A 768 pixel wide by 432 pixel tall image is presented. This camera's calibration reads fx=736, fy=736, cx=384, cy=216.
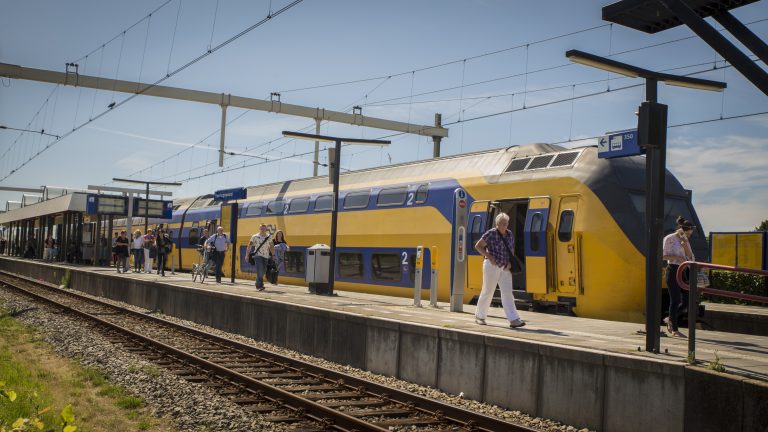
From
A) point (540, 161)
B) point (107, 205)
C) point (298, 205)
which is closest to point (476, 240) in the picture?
point (540, 161)

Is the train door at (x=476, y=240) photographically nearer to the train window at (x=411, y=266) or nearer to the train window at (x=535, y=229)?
the train window at (x=535, y=229)

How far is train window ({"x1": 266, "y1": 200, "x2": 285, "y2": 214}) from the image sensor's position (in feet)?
83.7

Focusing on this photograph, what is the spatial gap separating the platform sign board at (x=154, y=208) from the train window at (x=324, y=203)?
13.5 m

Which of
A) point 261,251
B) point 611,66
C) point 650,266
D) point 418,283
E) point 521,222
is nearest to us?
point 650,266

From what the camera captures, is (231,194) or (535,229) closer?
(535,229)

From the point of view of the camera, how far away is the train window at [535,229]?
14445 mm

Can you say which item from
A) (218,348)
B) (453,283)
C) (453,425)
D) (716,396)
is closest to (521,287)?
(453,283)

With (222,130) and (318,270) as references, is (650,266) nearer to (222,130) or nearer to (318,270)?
(318,270)

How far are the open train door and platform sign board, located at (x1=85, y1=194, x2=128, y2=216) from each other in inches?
952

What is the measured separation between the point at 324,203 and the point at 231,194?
3.50 meters

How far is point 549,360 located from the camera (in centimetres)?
810

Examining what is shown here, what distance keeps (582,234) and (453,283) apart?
257 cm

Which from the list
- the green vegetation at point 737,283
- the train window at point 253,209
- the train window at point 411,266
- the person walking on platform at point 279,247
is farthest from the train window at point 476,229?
the train window at point 253,209

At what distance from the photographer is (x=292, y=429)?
25.4ft
